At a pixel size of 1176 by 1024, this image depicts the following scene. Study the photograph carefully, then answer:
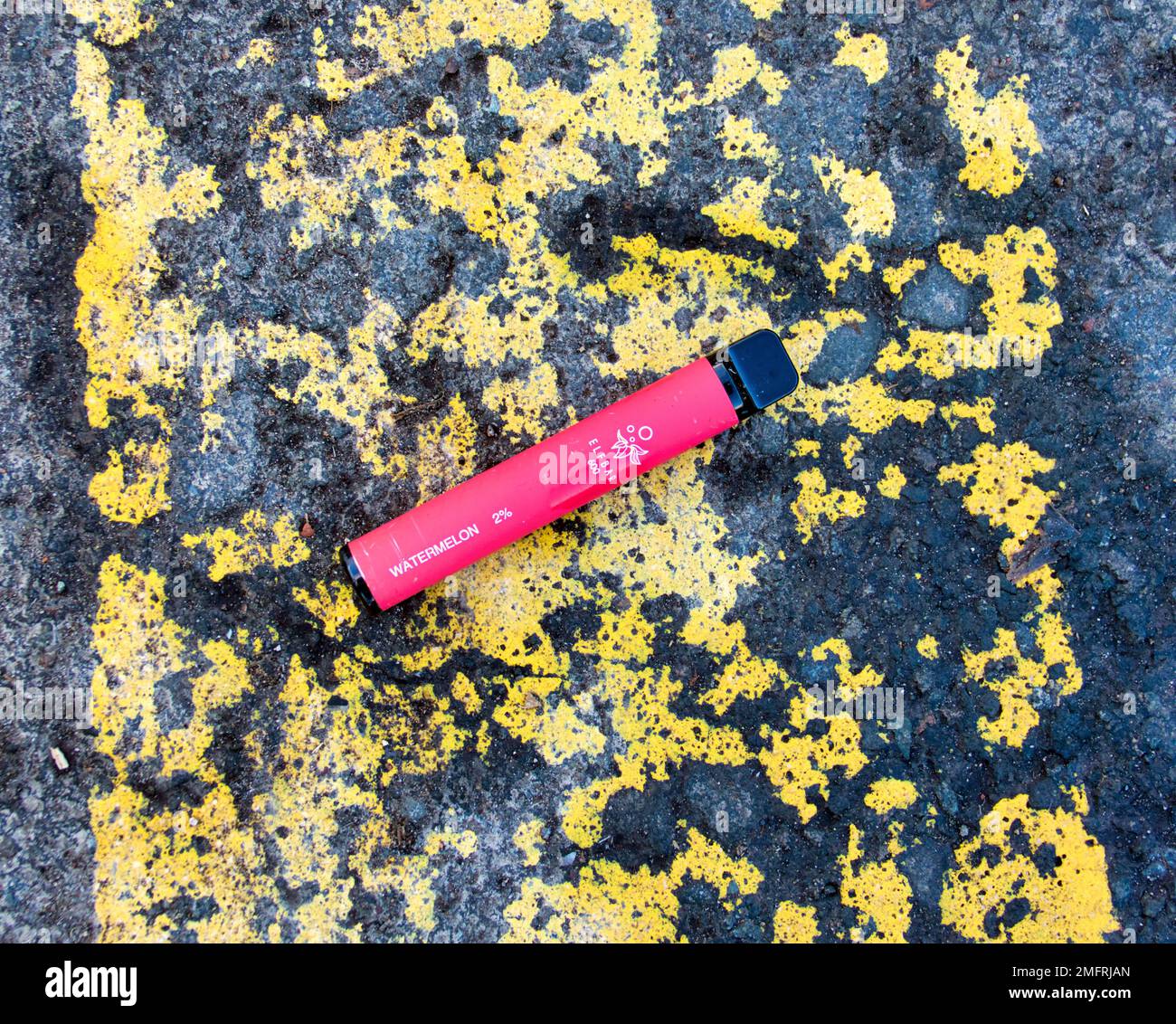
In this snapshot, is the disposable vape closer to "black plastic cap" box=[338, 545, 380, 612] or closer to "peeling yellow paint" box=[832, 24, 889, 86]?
"black plastic cap" box=[338, 545, 380, 612]

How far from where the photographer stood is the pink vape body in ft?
9.61

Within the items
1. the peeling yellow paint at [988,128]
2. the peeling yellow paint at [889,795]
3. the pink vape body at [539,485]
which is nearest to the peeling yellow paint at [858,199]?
the peeling yellow paint at [988,128]

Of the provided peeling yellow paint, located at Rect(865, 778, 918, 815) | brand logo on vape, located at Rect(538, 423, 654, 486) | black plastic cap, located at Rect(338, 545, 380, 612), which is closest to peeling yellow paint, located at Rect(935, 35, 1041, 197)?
brand logo on vape, located at Rect(538, 423, 654, 486)

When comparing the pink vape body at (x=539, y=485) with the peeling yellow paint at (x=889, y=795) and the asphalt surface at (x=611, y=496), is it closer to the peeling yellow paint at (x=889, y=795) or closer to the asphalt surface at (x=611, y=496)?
the asphalt surface at (x=611, y=496)

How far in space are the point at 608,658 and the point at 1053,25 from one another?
2.98 meters

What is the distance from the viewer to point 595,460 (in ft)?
9.71

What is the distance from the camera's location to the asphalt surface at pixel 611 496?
10.2ft

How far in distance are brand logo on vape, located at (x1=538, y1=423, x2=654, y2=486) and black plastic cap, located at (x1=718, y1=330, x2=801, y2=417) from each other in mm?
376

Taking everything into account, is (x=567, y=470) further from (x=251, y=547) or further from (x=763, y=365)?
Answer: (x=251, y=547)

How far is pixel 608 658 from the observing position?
124 inches

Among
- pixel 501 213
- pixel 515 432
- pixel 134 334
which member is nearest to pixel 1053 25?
pixel 501 213
